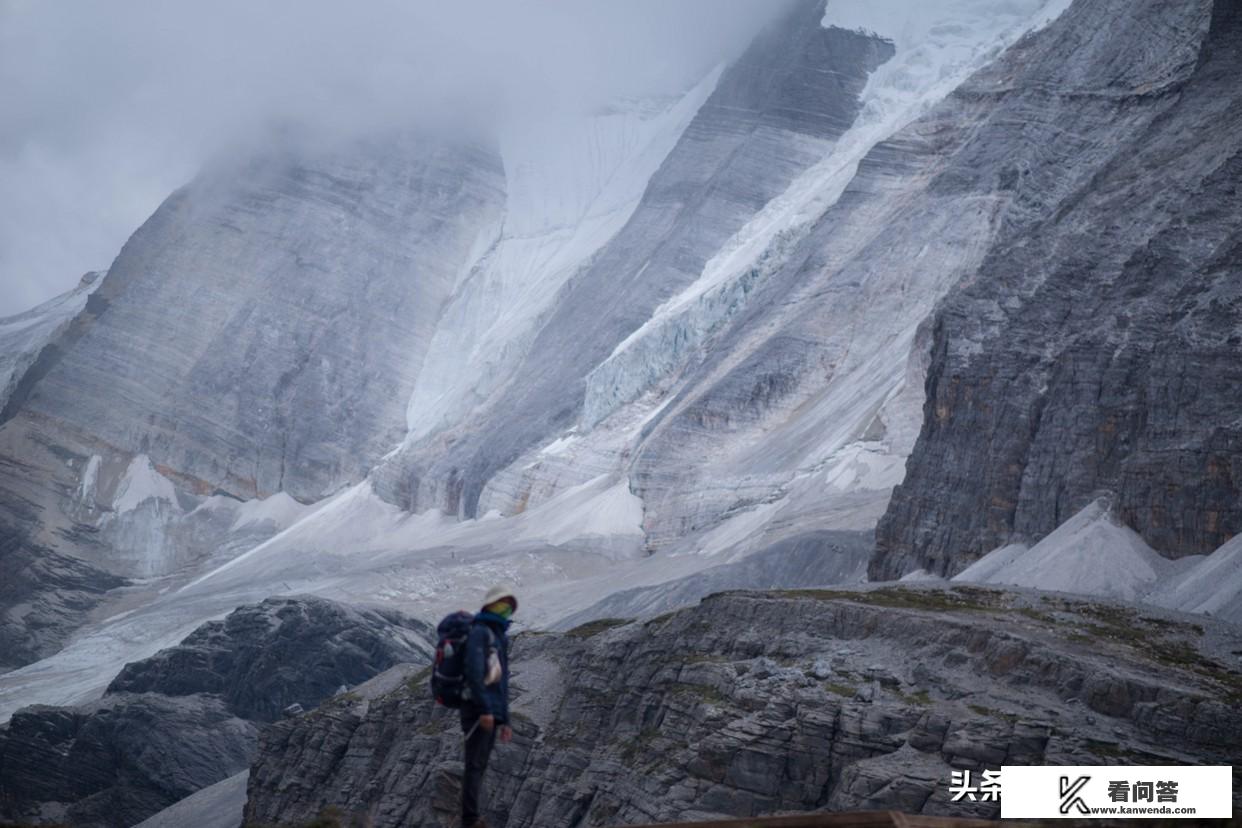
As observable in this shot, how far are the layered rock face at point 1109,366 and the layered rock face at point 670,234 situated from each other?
2628 inches

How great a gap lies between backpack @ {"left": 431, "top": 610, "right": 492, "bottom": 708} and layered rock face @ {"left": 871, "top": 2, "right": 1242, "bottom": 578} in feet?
160

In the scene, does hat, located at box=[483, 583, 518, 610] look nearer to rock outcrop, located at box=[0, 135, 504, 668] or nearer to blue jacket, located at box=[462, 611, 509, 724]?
blue jacket, located at box=[462, 611, 509, 724]

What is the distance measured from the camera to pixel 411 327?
182375 millimetres

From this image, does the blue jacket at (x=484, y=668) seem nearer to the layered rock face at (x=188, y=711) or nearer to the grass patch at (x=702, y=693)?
the grass patch at (x=702, y=693)

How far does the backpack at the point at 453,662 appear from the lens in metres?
16.8

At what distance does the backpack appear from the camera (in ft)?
55.1

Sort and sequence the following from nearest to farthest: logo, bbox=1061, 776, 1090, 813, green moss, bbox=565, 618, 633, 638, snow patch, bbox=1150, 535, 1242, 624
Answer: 1. logo, bbox=1061, 776, 1090, 813
2. snow patch, bbox=1150, 535, 1242, 624
3. green moss, bbox=565, 618, 633, 638

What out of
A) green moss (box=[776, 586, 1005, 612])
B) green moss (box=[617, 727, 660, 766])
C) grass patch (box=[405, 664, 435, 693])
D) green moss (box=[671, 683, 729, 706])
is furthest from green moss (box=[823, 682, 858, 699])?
grass patch (box=[405, 664, 435, 693])

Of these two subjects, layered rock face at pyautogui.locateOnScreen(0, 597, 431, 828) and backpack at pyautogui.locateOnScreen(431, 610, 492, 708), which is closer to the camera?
backpack at pyautogui.locateOnScreen(431, 610, 492, 708)

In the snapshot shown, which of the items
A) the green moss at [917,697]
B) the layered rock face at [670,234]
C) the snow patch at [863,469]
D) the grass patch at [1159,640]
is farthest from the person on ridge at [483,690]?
the layered rock face at [670,234]

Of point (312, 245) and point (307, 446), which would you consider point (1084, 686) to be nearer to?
point (307, 446)

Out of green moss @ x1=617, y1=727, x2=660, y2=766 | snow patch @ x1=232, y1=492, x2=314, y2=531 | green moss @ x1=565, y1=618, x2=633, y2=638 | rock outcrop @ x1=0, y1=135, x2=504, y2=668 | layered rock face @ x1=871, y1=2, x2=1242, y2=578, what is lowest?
green moss @ x1=617, y1=727, x2=660, y2=766

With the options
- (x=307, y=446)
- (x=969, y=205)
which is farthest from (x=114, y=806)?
(x=307, y=446)

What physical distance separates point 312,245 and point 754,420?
250 ft
